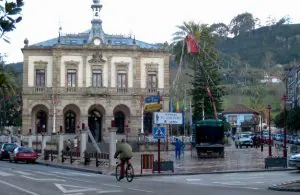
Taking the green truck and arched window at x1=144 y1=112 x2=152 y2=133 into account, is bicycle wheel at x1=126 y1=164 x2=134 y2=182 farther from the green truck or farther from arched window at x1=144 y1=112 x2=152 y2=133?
arched window at x1=144 y1=112 x2=152 y2=133

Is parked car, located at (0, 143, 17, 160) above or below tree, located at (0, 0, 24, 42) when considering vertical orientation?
below

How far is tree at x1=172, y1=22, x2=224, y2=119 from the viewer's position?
7612cm

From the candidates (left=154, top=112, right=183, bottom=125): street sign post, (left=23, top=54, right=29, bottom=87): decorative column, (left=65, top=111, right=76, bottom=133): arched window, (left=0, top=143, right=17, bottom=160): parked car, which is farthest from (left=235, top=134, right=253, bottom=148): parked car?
(left=154, top=112, right=183, bottom=125): street sign post

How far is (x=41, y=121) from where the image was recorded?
7600 cm

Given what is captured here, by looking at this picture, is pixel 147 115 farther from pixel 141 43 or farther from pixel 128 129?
pixel 141 43

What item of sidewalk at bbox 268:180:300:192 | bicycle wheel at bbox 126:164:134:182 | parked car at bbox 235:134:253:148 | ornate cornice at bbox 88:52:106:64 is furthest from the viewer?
ornate cornice at bbox 88:52:106:64

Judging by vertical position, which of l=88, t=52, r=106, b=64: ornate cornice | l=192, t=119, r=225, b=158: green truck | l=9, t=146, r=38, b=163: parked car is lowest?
l=9, t=146, r=38, b=163: parked car

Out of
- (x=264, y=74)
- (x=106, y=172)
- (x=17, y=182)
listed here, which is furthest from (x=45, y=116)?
(x=264, y=74)

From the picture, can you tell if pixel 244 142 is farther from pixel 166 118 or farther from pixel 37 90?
pixel 166 118

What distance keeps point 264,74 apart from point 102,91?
→ 364 ft

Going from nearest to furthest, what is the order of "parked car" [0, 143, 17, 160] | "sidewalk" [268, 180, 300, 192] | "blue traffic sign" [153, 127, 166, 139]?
1. "sidewalk" [268, 180, 300, 192]
2. "blue traffic sign" [153, 127, 166, 139]
3. "parked car" [0, 143, 17, 160]

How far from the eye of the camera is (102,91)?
75438 mm

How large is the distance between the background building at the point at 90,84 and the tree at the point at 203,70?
12.6ft

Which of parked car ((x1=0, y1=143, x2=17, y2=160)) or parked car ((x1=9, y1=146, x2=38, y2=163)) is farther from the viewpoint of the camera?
parked car ((x1=0, y1=143, x2=17, y2=160))
